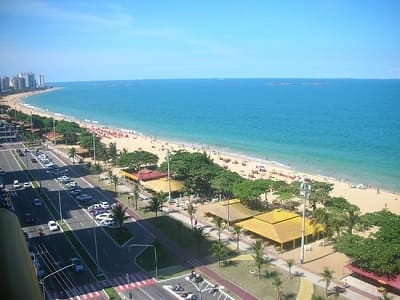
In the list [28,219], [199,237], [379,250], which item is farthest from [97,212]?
[379,250]

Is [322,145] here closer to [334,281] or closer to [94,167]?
[94,167]

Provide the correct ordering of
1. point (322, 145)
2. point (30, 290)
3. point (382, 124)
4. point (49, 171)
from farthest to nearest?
1. point (382, 124)
2. point (322, 145)
3. point (49, 171)
4. point (30, 290)

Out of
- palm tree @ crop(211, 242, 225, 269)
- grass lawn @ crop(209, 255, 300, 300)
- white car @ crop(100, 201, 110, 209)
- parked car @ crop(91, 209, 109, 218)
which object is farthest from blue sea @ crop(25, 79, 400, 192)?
parked car @ crop(91, 209, 109, 218)

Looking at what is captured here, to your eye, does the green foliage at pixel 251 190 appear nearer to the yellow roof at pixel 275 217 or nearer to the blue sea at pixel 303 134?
the yellow roof at pixel 275 217

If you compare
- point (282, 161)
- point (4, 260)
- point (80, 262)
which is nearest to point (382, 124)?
point (282, 161)

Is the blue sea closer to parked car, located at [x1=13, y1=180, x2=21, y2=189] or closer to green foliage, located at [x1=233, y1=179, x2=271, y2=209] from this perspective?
green foliage, located at [x1=233, y1=179, x2=271, y2=209]

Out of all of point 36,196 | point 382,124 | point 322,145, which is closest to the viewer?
point 36,196
